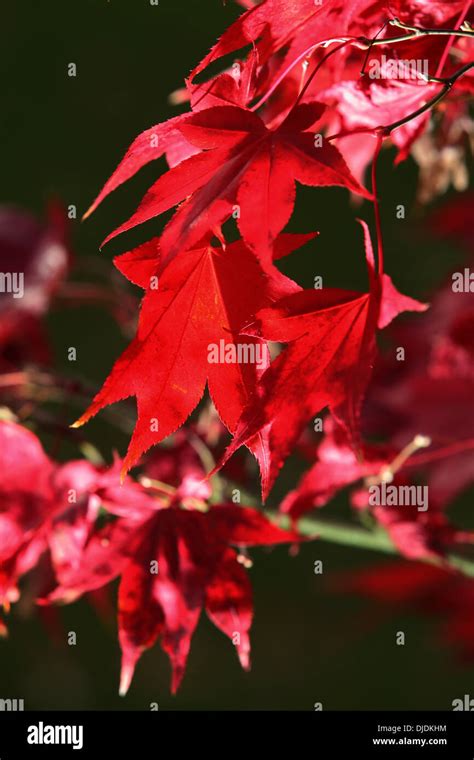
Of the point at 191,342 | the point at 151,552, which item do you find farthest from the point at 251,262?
the point at 151,552

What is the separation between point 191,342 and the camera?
523 millimetres

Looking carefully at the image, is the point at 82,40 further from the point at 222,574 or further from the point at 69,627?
the point at 222,574

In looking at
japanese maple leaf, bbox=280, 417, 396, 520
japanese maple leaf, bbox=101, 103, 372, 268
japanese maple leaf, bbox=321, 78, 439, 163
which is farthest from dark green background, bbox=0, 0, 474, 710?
japanese maple leaf, bbox=101, 103, 372, 268

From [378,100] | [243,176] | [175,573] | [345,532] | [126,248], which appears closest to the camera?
[243,176]

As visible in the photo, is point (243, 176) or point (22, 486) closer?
point (243, 176)

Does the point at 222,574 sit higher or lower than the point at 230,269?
lower

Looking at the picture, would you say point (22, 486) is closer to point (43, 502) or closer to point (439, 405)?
point (43, 502)

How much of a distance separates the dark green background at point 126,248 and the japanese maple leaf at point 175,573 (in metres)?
1.08

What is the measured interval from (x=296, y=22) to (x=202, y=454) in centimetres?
38

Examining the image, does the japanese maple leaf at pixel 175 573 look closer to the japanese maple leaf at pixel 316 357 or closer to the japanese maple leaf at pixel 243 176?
the japanese maple leaf at pixel 316 357

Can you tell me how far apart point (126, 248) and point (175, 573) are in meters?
1.73
